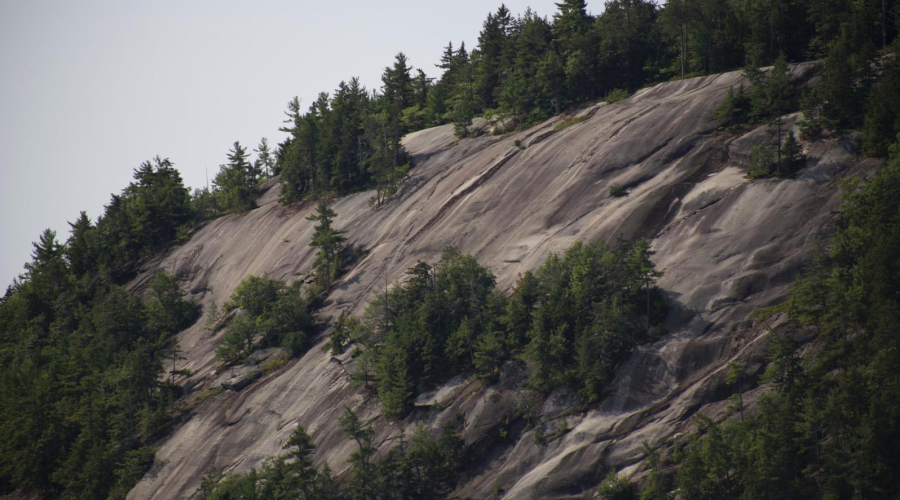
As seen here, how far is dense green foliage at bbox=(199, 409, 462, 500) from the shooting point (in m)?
57.2

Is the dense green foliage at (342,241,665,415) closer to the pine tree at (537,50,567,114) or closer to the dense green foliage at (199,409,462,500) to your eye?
the dense green foliage at (199,409,462,500)

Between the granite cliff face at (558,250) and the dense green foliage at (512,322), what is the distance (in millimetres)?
1521

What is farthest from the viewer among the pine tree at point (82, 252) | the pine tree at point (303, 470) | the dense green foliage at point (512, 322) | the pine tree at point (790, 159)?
the pine tree at point (82, 252)

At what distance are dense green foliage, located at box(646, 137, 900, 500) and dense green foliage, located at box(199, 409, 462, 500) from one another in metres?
15.3

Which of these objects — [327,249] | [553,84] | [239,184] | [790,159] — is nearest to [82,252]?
[239,184]

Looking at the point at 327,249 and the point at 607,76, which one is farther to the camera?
the point at 607,76

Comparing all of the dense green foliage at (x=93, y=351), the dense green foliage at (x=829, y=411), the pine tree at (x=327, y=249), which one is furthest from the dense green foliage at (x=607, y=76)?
the dense green foliage at (x=93, y=351)

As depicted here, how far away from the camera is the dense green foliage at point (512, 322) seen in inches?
2292

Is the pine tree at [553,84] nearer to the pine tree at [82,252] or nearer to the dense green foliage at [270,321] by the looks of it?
the dense green foliage at [270,321]

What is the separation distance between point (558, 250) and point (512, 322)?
27.1 feet

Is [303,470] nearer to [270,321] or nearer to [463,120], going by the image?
[270,321]

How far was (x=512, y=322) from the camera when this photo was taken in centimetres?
6303

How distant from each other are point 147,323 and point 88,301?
18257mm

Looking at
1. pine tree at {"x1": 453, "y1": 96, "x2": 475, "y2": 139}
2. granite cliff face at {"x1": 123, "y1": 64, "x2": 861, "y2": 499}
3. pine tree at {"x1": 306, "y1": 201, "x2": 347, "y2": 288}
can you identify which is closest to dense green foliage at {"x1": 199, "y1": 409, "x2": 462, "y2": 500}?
granite cliff face at {"x1": 123, "y1": 64, "x2": 861, "y2": 499}
